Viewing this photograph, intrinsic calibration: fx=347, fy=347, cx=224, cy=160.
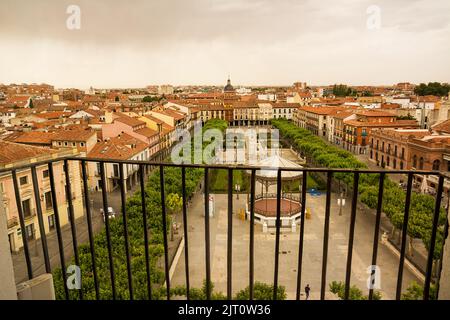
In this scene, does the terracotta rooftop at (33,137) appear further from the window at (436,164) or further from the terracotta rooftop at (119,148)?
the window at (436,164)

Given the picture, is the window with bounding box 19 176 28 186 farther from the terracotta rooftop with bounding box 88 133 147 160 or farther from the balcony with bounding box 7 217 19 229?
the terracotta rooftop with bounding box 88 133 147 160

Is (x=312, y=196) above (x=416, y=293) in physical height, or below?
below

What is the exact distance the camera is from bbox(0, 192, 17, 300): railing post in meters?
2.58

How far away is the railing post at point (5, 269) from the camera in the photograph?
258cm

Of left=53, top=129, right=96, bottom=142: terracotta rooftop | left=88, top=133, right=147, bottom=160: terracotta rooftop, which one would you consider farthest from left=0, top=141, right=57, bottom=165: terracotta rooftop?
left=53, top=129, right=96, bottom=142: terracotta rooftop

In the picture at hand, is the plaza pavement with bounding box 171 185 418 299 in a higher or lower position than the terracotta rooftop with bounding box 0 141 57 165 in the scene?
lower

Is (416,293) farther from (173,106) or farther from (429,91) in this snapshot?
(429,91)

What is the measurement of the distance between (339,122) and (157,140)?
2873 cm

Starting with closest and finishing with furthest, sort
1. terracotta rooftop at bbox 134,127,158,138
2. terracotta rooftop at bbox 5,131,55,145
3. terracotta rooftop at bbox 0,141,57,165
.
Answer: terracotta rooftop at bbox 0,141,57,165 < terracotta rooftop at bbox 5,131,55,145 < terracotta rooftop at bbox 134,127,158,138

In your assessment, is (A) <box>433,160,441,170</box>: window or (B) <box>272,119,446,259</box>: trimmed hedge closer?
(B) <box>272,119,446,259</box>: trimmed hedge

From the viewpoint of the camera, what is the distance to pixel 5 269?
8.55 feet

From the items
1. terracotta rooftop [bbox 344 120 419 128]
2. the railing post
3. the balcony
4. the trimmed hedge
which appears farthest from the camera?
terracotta rooftop [bbox 344 120 419 128]
